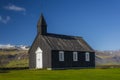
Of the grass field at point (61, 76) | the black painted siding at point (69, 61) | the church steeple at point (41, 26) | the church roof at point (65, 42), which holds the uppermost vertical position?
the church steeple at point (41, 26)

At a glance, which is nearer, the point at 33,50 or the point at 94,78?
the point at 94,78

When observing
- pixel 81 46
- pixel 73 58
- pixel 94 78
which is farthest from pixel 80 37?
pixel 94 78

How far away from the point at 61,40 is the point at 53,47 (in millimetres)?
5586

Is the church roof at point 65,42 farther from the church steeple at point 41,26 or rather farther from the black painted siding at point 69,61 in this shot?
the black painted siding at point 69,61

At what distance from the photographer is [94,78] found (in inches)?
1810

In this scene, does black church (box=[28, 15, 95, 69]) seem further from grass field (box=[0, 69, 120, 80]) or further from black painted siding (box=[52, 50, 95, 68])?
grass field (box=[0, 69, 120, 80])

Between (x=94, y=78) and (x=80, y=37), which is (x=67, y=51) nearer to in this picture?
(x=80, y=37)

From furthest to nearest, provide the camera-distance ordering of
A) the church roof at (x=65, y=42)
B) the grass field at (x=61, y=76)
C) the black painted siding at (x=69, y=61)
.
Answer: the church roof at (x=65, y=42), the black painted siding at (x=69, y=61), the grass field at (x=61, y=76)

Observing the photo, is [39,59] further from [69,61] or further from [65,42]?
[65,42]

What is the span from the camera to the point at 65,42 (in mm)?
82062

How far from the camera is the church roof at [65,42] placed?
77.7m

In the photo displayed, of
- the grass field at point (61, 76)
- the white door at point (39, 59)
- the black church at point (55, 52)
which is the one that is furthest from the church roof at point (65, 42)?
the grass field at point (61, 76)

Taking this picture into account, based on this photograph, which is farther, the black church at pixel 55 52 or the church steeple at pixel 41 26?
the church steeple at pixel 41 26

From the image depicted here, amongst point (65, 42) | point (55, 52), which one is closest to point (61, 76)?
point (55, 52)
